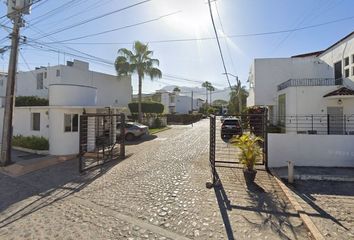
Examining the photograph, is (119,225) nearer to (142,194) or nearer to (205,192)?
(142,194)

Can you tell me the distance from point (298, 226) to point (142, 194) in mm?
4111

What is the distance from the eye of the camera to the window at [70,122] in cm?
1399

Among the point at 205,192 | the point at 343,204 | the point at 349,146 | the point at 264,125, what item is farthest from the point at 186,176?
the point at 349,146

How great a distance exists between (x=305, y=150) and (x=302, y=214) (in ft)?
18.0

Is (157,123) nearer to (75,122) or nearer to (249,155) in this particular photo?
(75,122)

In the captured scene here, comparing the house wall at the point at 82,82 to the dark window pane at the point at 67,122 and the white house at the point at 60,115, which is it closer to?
the white house at the point at 60,115

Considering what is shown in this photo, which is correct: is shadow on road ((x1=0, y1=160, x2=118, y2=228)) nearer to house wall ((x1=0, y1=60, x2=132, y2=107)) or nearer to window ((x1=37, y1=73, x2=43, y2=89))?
house wall ((x1=0, y1=60, x2=132, y2=107))

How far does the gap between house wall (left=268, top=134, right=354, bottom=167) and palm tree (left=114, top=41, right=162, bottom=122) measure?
19257mm

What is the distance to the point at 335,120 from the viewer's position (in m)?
17.1

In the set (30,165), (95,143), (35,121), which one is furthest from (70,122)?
(30,165)

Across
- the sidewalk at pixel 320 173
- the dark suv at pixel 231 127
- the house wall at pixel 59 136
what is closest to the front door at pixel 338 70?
the dark suv at pixel 231 127

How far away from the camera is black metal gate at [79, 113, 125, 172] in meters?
10.8

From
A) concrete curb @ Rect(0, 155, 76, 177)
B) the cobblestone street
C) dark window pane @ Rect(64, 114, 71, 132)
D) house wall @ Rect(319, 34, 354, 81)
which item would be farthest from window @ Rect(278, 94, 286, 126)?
concrete curb @ Rect(0, 155, 76, 177)

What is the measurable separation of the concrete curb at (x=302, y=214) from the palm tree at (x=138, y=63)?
71.3 ft
